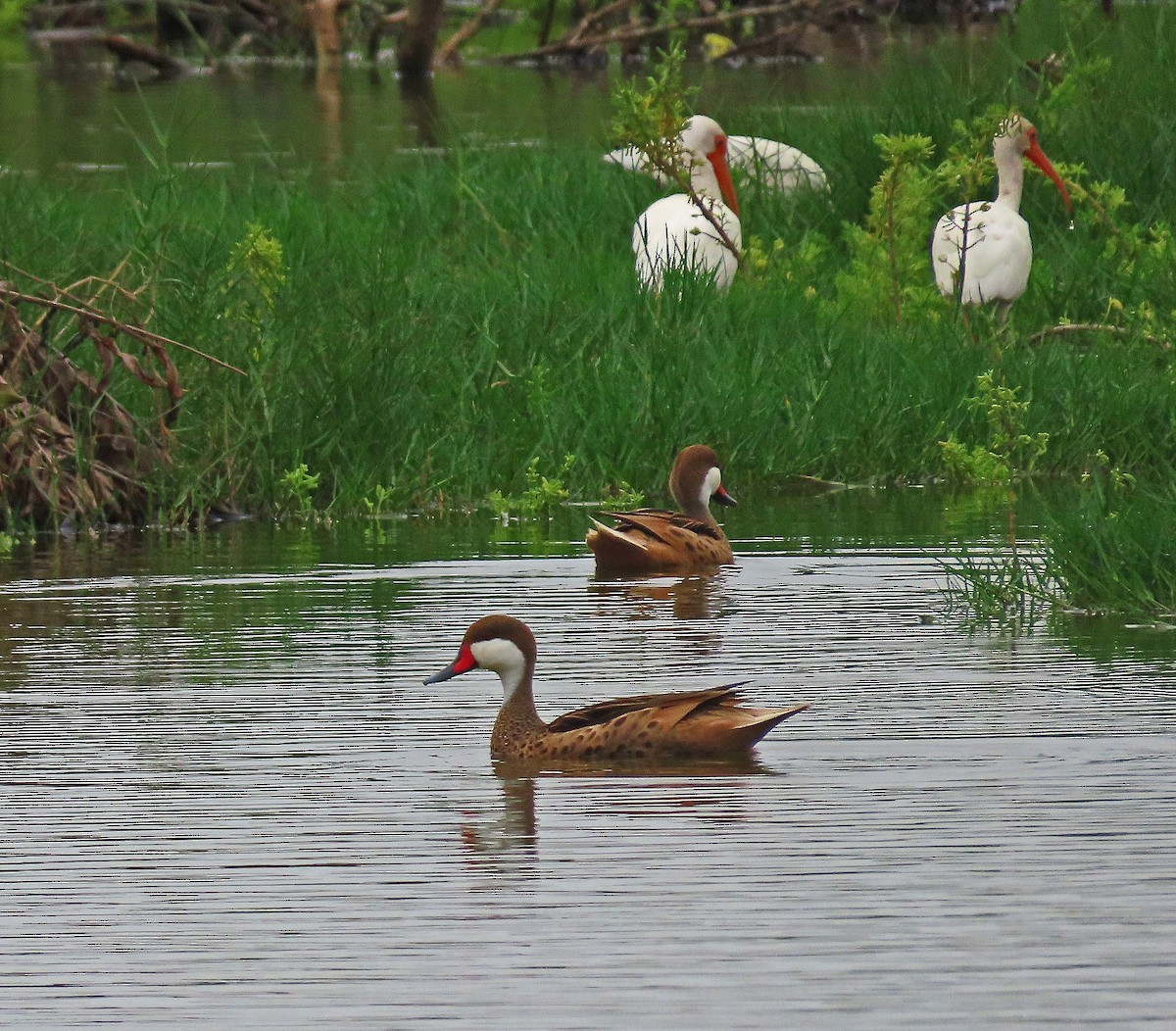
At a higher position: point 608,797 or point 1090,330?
point 1090,330

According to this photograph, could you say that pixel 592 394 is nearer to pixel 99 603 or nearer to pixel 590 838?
pixel 99 603

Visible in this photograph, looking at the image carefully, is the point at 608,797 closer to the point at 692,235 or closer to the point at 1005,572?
the point at 1005,572

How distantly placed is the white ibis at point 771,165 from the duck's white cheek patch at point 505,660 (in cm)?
885

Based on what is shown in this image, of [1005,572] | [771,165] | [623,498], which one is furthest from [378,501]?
[771,165]

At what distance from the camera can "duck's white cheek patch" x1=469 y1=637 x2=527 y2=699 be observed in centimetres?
669

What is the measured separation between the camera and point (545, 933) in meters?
4.96

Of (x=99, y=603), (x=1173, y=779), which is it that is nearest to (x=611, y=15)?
(x=99, y=603)

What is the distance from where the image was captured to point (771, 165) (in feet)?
52.2

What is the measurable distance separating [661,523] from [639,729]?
3.09 m

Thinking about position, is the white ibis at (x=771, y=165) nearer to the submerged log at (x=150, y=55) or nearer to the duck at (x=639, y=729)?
the duck at (x=639, y=729)

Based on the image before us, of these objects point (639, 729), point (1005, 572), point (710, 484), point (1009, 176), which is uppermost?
point (1009, 176)

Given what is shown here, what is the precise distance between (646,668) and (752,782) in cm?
145

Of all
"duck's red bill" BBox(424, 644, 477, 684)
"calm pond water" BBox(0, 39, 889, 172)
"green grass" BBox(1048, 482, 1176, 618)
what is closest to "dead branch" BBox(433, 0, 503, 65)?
"calm pond water" BBox(0, 39, 889, 172)

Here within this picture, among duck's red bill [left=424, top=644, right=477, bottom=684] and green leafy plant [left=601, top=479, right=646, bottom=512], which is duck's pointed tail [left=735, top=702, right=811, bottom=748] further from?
green leafy plant [left=601, top=479, right=646, bottom=512]
